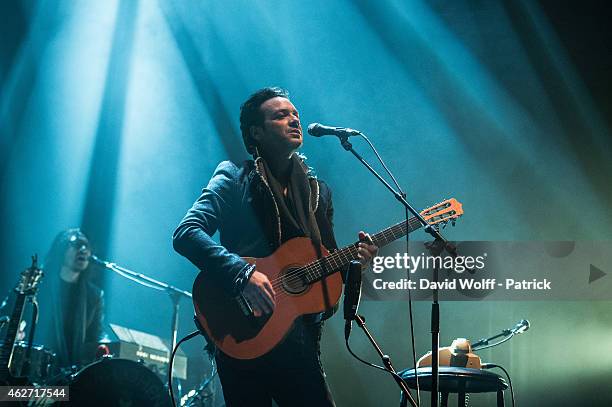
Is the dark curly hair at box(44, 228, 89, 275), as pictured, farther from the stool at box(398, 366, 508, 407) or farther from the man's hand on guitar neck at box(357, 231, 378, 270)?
the man's hand on guitar neck at box(357, 231, 378, 270)

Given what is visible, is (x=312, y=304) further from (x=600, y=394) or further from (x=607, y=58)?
(x=607, y=58)

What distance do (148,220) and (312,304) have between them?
5237 millimetres

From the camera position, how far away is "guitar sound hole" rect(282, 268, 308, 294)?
2859 millimetres

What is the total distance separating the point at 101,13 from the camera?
7625mm

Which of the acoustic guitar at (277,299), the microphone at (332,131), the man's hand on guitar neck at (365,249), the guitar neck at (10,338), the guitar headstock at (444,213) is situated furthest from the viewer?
the guitar neck at (10,338)

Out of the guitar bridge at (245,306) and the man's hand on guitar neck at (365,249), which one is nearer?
the guitar bridge at (245,306)

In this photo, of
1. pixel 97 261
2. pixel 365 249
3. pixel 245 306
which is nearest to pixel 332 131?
pixel 365 249

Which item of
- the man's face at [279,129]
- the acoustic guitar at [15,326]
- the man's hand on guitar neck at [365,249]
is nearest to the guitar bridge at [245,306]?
the man's hand on guitar neck at [365,249]

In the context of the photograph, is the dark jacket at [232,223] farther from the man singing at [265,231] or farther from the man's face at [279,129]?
the man's face at [279,129]

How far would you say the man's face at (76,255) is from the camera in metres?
6.08

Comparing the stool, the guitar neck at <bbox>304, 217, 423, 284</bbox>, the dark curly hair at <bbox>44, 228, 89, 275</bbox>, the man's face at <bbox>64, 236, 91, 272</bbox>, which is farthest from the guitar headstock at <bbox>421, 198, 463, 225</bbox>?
the dark curly hair at <bbox>44, 228, 89, 275</bbox>

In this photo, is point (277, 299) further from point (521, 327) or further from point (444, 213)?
point (521, 327)

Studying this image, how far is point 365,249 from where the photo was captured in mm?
3053

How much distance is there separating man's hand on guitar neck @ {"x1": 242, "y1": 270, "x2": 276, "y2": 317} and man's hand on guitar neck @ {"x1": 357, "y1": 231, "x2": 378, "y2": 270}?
53cm
